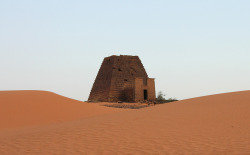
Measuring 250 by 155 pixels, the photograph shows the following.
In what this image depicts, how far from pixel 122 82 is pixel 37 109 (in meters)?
25.0

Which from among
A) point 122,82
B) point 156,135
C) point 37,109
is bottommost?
point 156,135

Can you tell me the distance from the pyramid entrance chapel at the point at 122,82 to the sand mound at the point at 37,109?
19524 mm

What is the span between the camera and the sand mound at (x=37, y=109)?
1409 cm

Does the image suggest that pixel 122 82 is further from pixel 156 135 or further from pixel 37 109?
pixel 156 135

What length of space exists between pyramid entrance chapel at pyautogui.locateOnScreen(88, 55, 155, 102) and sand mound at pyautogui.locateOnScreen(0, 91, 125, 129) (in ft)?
64.1

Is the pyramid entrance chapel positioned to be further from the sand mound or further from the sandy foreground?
the sandy foreground

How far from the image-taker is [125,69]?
41.2 m

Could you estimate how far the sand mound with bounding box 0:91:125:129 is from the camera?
46.2 feet

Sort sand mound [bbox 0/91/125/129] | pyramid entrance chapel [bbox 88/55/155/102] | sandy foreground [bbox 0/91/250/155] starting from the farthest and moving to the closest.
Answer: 1. pyramid entrance chapel [bbox 88/55/155/102]
2. sand mound [bbox 0/91/125/129]
3. sandy foreground [bbox 0/91/250/155]

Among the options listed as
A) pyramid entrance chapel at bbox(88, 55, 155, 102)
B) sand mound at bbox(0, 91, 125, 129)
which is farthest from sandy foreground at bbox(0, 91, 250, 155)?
pyramid entrance chapel at bbox(88, 55, 155, 102)

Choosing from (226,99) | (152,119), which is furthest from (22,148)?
(226,99)

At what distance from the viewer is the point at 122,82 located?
1574 inches

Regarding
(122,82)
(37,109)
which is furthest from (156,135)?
(122,82)

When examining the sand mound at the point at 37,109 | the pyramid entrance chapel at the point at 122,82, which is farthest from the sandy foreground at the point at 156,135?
the pyramid entrance chapel at the point at 122,82
